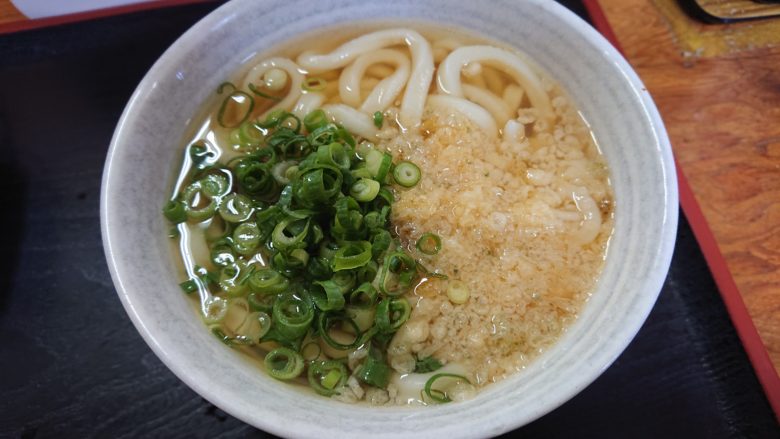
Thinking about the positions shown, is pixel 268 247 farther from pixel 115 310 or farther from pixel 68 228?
pixel 68 228

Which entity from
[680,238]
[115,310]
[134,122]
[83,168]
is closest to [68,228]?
[83,168]

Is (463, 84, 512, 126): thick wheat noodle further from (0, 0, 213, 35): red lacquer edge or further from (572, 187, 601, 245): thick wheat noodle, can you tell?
(0, 0, 213, 35): red lacquer edge

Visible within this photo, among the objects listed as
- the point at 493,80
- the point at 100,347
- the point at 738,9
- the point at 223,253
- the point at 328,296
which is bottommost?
the point at 100,347

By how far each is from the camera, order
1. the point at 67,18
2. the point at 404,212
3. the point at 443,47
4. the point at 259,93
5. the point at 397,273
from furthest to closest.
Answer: the point at 67,18, the point at 443,47, the point at 259,93, the point at 404,212, the point at 397,273

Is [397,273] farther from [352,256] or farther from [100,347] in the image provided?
[100,347]

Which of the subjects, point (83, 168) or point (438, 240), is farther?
point (83, 168)

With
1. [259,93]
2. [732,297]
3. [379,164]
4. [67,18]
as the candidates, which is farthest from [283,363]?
[67,18]
